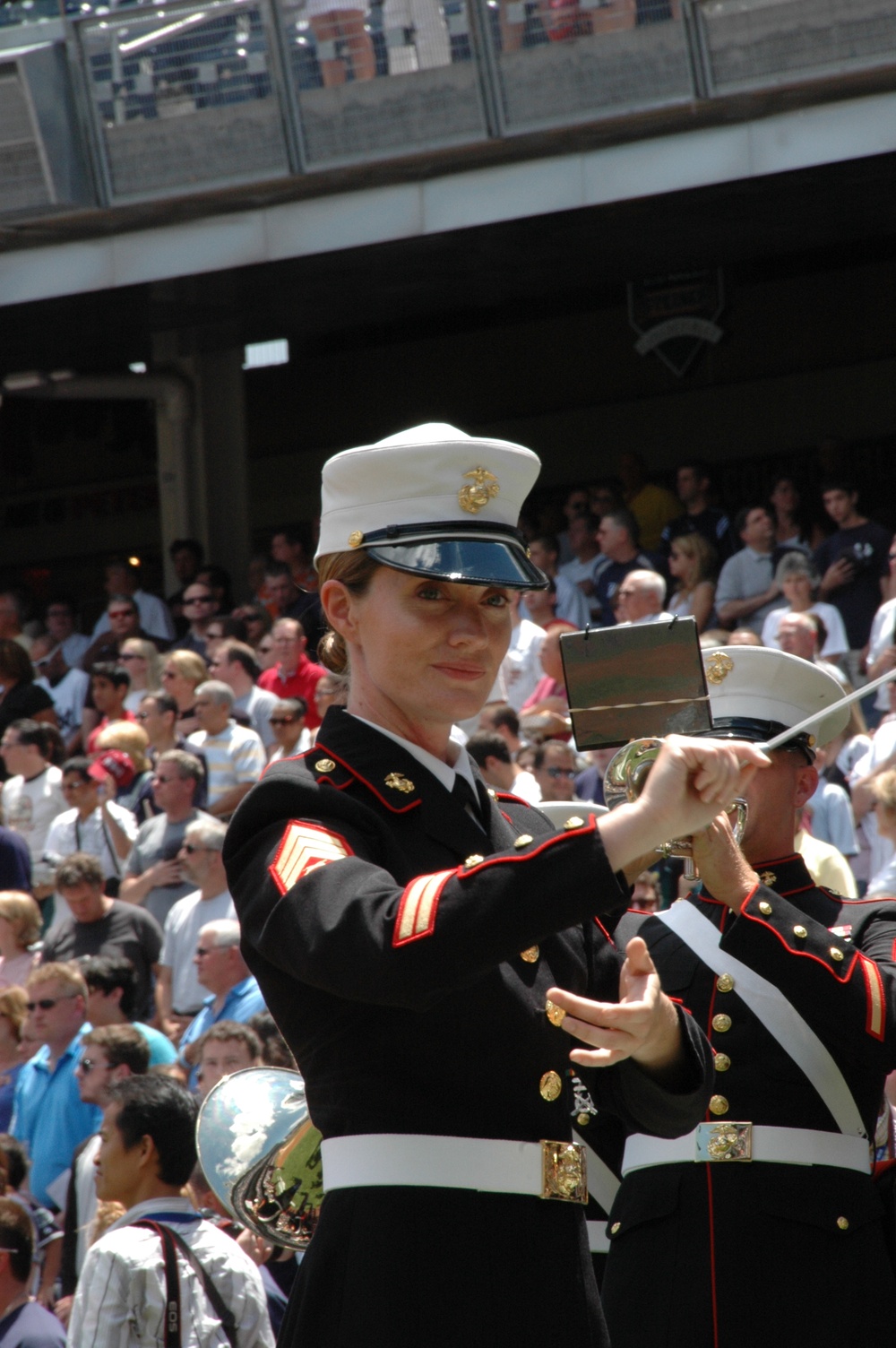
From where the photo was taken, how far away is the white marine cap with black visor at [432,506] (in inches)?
87.2

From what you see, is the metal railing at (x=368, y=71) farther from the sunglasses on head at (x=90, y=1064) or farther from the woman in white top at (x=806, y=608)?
the sunglasses on head at (x=90, y=1064)

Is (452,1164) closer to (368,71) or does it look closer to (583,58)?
(583,58)

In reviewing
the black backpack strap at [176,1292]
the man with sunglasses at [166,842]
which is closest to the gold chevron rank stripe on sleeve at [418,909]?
the black backpack strap at [176,1292]

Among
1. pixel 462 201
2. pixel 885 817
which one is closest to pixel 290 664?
pixel 462 201

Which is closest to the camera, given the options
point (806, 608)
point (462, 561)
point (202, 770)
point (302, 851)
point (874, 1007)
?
point (302, 851)

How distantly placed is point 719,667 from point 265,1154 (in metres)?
1.13

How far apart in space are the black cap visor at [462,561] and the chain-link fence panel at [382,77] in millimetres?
10163

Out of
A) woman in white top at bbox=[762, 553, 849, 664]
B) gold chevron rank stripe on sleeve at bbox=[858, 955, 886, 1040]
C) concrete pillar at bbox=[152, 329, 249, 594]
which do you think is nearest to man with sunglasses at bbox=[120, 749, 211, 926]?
woman in white top at bbox=[762, 553, 849, 664]

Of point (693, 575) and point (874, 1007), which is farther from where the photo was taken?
point (693, 575)

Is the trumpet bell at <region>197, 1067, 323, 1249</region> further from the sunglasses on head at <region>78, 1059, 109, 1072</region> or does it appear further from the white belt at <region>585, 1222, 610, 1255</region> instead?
the sunglasses on head at <region>78, 1059, 109, 1072</region>

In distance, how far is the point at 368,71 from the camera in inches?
475

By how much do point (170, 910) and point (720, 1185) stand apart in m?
5.27

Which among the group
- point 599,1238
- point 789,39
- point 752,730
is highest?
point 789,39

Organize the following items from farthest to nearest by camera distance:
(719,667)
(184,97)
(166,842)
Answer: (184,97), (166,842), (719,667)
